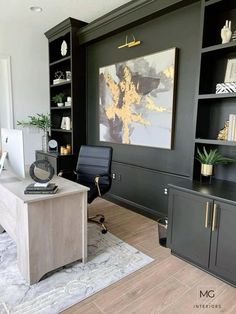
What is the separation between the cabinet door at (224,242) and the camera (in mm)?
1823

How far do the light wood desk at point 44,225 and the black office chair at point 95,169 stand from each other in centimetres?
71

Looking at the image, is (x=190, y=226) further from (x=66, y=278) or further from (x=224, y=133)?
(x=66, y=278)

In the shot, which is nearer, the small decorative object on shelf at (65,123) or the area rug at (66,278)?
the area rug at (66,278)

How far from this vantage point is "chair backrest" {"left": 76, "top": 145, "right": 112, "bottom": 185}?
9.58 ft

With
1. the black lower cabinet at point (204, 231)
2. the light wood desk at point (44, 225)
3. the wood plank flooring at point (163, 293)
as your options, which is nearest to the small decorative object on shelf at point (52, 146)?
the light wood desk at point (44, 225)

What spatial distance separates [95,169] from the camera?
302 centimetres

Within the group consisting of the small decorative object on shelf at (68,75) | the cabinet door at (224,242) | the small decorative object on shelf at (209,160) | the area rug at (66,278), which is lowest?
the area rug at (66,278)

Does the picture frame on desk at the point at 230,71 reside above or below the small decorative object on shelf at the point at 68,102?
above

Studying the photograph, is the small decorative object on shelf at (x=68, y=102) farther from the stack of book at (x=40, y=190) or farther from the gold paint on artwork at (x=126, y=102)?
the stack of book at (x=40, y=190)

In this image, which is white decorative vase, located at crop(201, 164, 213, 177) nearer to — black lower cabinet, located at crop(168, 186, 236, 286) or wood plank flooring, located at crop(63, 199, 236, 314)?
black lower cabinet, located at crop(168, 186, 236, 286)

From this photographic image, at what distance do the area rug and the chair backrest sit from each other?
838mm

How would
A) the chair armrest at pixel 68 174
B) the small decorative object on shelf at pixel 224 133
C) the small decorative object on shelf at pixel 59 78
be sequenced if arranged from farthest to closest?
the small decorative object on shelf at pixel 59 78, the chair armrest at pixel 68 174, the small decorative object on shelf at pixel 224 133

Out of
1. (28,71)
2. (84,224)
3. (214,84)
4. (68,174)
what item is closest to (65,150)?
(68,174)

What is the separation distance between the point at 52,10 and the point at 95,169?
2.37 meters
